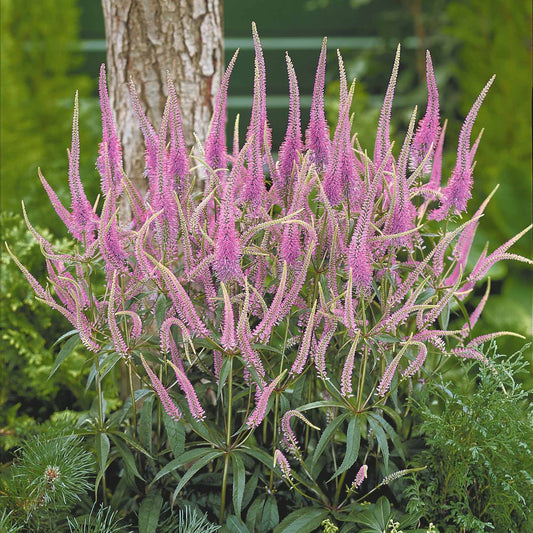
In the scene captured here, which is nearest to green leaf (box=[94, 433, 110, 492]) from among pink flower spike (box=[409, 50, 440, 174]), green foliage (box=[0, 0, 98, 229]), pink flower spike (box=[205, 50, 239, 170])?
pink flower spike (box=[205, 50, 239, 170])

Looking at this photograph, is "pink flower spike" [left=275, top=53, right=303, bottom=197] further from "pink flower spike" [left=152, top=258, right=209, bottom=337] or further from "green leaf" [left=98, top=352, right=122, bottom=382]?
"green leaf" [left=98, top=352, right=122, bottom=382]

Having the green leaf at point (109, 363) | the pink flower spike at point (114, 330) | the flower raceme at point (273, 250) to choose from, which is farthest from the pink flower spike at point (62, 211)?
the green leaf at point (109, 363)

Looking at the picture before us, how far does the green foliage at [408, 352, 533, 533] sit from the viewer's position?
4.11 feet

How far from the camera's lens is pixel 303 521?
1246 mm

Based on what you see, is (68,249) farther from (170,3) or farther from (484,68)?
(484,68)

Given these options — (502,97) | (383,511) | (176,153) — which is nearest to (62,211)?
(176,153)

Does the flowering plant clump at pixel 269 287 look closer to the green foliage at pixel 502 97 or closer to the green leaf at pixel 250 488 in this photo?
the green leaf at pixel 250 488

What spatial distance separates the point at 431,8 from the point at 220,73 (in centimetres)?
355

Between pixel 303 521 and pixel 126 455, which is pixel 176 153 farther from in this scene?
pixel 303 521

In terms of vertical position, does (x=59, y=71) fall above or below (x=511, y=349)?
above

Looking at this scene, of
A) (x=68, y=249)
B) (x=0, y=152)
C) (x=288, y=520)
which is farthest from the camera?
(x=0, y=152)

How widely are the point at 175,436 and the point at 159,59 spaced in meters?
1.02

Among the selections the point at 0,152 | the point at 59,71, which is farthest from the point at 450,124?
the point at 0,152

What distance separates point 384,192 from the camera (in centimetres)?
128
